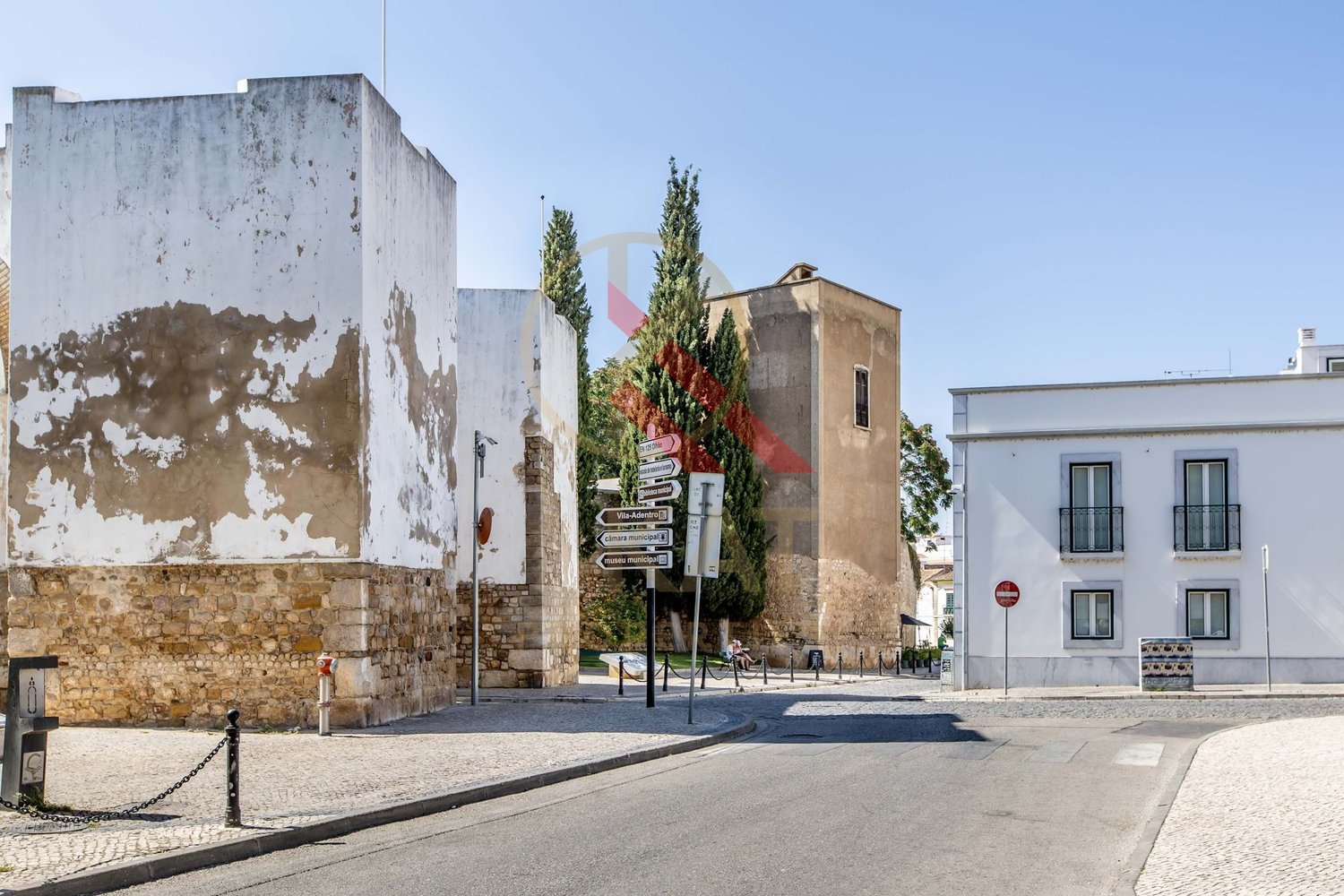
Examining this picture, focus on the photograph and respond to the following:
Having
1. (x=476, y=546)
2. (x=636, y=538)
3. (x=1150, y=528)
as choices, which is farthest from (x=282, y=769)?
(x=1150, y=528)

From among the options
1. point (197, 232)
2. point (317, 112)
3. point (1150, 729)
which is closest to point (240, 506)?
point (197, 232)

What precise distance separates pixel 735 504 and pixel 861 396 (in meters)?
6.60

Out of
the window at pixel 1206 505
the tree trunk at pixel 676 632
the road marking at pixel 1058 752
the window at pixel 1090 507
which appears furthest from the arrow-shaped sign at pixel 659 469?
the tree trunk at pixel 676 632

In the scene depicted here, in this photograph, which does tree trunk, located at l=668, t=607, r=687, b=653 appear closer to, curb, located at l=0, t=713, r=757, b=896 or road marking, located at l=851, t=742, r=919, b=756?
road marking, located at l=851, t=742, r=919, b=756

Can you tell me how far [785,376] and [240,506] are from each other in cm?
3084

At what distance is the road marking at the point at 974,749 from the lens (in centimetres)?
1480

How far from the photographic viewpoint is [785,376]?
46.7 m

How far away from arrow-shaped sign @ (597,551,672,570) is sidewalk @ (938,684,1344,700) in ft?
30.8

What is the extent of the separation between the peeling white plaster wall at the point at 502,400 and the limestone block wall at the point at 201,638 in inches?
380

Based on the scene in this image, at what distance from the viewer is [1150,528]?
2959 centimetres

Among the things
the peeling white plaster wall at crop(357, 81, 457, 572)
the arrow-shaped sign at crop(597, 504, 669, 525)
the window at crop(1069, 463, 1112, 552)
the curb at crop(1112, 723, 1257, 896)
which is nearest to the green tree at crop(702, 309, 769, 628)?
the window at crop(1069, 463, 1112, 552)

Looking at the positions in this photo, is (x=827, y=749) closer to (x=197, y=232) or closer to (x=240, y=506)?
(x=240, y=506)

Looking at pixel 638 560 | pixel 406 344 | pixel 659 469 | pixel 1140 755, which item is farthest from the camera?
pixel 406 344

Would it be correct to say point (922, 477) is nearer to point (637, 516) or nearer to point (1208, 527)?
point (1208, 527)
